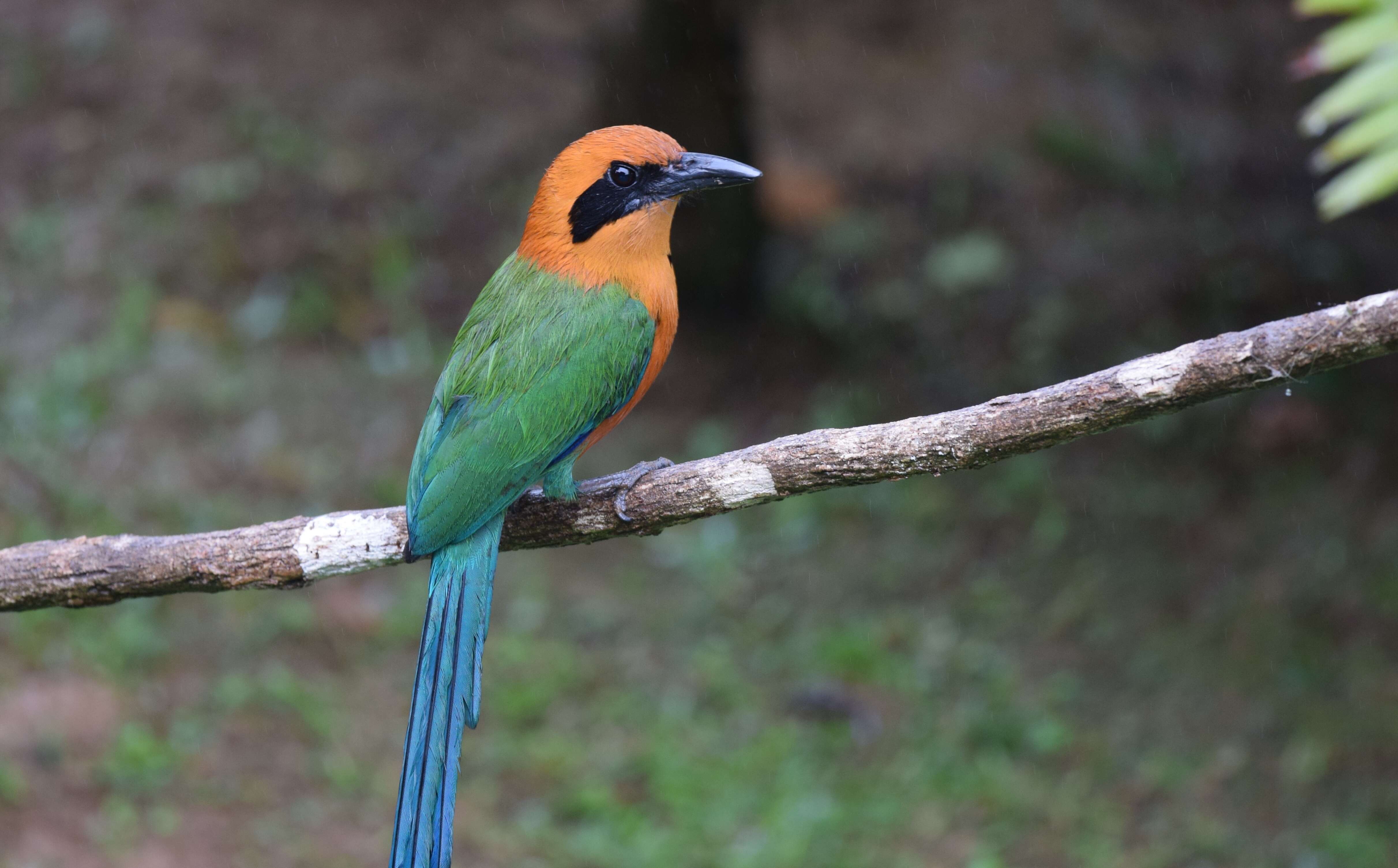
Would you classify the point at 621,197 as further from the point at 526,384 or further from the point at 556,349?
the point at 526,384

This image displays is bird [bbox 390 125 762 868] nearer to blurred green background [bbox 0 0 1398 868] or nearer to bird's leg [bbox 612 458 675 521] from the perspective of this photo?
bird's leg [bbox 612 458 675 521]

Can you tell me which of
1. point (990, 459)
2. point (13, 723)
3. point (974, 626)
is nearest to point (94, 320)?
point (13, 723)

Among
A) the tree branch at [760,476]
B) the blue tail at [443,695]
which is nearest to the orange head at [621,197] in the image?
the tree branch at [760,476]

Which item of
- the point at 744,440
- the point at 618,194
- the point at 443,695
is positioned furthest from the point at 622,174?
the point at 744,440

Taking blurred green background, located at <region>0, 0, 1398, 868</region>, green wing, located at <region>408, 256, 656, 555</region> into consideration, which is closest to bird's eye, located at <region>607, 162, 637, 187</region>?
green wing, located at <region>408, 256, 656, 555</region>

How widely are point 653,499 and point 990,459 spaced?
0.82m

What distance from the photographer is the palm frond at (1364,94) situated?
11.1 feet

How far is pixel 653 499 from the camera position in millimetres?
3184

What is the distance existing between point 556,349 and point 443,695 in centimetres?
97

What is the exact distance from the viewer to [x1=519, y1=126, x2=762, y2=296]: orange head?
11.3ft

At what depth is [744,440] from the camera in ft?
23.7

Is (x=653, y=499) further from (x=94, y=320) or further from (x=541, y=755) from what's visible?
(x=94, y=320)

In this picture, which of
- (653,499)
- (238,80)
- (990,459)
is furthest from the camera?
(238,80)

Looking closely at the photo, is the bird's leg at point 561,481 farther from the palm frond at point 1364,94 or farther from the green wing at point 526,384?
the palm frond at point 1364,94
